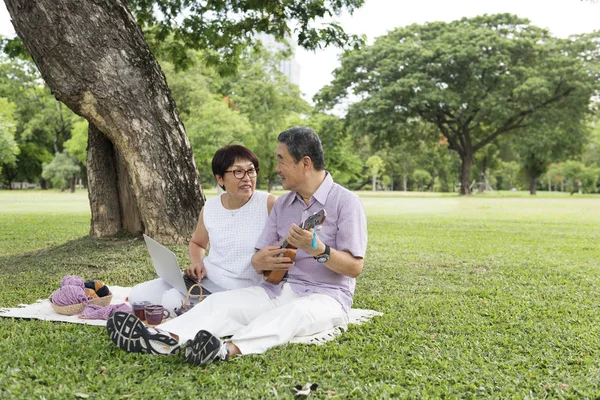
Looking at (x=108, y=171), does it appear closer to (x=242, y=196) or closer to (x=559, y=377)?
(x=242, y=196)

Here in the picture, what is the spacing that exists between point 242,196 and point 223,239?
31 centimetres

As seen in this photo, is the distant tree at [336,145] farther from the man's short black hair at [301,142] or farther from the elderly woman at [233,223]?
the man's short black hair at [301,142]

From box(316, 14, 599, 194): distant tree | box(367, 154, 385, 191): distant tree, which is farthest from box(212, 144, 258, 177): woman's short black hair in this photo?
box(367, 154, 385, 191): distant tree

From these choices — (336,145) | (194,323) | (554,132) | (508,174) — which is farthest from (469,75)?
(508,174)

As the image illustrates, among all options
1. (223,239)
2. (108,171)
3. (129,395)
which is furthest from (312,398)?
(108,171)

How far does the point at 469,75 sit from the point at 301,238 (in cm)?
2818

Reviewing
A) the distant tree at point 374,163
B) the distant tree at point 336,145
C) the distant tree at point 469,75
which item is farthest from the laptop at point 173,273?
the distant tree at point 374,163

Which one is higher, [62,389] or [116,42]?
[116,42]

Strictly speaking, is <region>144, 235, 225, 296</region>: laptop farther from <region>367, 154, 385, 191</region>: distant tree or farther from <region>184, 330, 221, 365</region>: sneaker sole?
<region>367, 154, 385, 191</region>: distant tree

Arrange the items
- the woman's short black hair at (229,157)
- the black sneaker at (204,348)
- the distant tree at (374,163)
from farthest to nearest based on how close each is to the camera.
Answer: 1. the distant tree at (374,163)
2. the woman's short black hair at (229,157)
3. the black sneaker at (204,348)

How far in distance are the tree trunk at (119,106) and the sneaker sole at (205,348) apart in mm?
4667

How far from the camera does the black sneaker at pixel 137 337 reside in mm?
3119

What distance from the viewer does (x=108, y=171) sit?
8109 mm

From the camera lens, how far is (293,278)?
373 cm
